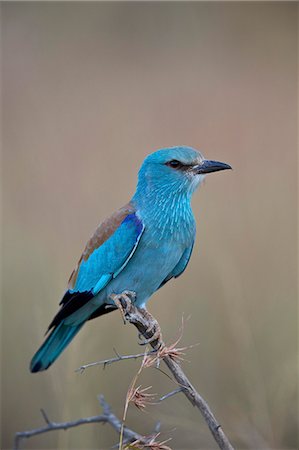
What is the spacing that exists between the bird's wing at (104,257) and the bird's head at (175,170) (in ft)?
0.49

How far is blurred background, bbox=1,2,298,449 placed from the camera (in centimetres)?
329

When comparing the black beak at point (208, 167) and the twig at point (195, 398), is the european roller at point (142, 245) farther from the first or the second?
the twig at point (195, 398)

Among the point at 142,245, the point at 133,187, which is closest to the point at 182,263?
the point at 142,245

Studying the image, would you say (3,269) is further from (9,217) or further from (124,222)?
(124,222)

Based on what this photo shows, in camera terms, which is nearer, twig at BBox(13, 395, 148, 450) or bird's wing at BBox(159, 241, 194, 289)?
twig at BBox(13, 395, 148, 450)

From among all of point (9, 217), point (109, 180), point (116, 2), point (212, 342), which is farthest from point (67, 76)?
point (212, 342)

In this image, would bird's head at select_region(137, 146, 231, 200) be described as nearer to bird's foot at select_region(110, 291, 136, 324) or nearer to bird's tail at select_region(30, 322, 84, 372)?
bird's foot at select_region(110, 291, 136, 324)

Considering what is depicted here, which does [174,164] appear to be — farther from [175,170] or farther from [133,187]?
[133,187]

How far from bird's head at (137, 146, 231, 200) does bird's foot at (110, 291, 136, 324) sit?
0.43 metres

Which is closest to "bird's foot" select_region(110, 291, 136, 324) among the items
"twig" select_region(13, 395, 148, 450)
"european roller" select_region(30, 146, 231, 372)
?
"european roller" select_region(30, 146, 231, 372)

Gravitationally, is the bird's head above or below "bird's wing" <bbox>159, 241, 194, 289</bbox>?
above

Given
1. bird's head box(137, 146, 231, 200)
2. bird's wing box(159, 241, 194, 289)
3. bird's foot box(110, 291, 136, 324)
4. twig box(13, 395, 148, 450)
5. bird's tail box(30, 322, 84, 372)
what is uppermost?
bird's head box(137, 146, 231, 200)

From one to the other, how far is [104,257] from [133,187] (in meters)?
2.23

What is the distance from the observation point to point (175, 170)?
9.80ft
